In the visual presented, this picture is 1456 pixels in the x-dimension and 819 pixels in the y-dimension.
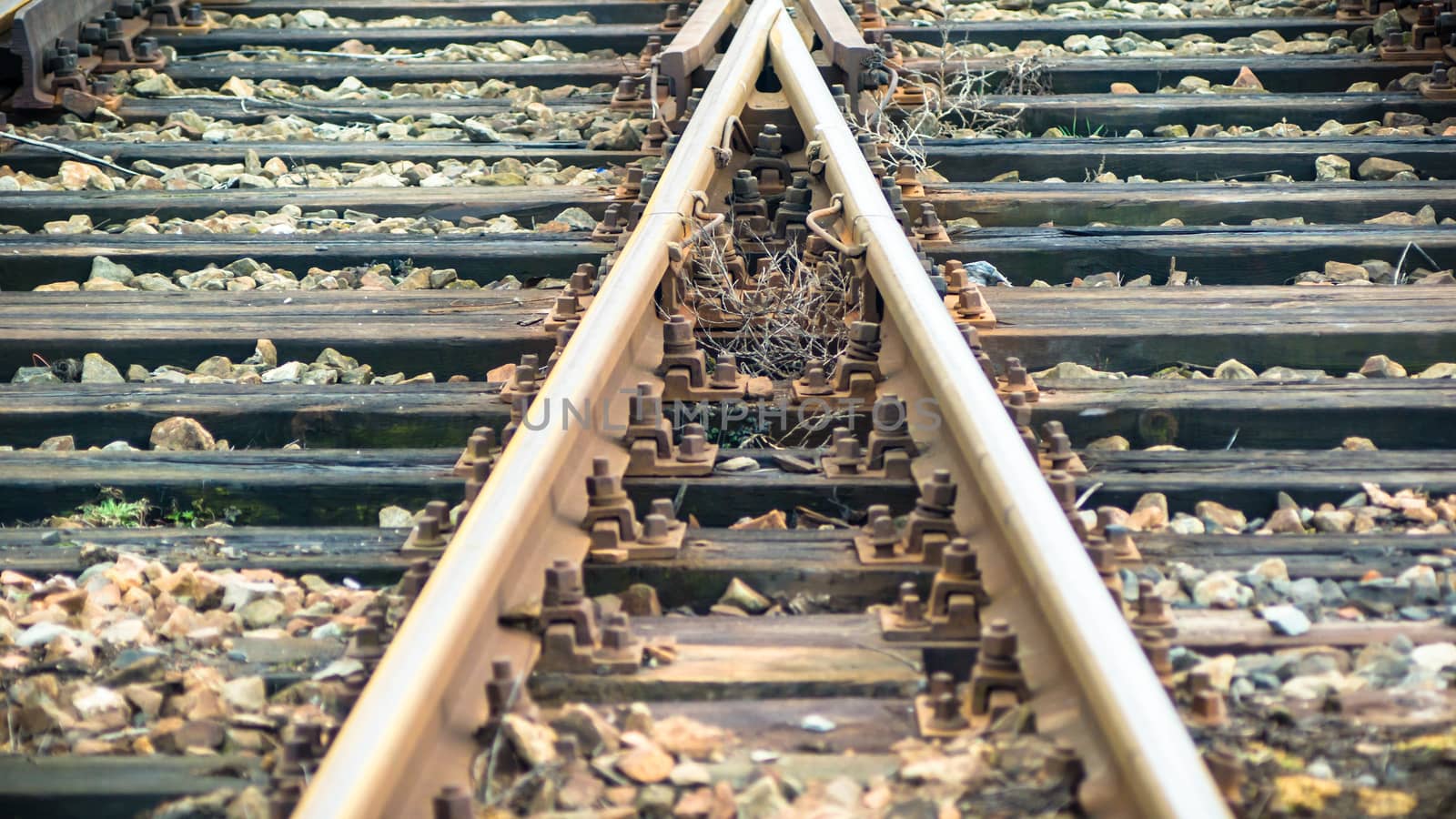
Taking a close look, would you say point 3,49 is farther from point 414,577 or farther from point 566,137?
point 414,577

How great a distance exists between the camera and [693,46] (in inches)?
231

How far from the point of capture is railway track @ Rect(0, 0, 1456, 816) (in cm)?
250

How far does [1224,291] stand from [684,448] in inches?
71.7

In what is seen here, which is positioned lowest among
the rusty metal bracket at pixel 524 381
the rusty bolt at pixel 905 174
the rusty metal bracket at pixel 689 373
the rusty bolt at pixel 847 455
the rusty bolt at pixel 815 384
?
the rusty metal bracket at pixel 524 381

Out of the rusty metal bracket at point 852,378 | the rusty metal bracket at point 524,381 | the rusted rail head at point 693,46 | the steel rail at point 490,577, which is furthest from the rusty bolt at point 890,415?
the rusted rail head at point 693,46

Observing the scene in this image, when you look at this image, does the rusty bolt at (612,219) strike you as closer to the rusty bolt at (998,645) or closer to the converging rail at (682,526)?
the converging rail at (682,526)

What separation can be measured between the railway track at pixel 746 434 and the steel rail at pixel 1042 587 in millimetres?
11

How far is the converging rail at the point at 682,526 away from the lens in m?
2.24

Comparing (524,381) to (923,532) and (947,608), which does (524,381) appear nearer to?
(923,532)

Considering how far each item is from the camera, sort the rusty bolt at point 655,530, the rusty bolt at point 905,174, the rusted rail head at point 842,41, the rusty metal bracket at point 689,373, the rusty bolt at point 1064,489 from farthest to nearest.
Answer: the rusted rail head at point 842,41 → the rusty bolt at point 905,174 → the rusty metal bracket at point 689,373 → the rusty bolt at point 655,530 → the rusty bolt at point 1064,489

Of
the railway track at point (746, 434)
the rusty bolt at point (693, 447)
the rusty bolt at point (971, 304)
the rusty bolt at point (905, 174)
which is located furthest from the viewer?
the rusty bolt at point (905, 174)

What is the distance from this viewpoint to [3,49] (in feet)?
Result: 21.6

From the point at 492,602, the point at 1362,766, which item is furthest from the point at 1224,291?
the point at 492,602

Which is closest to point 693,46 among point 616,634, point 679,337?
point 679,337
